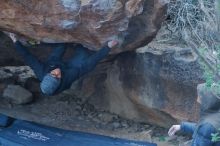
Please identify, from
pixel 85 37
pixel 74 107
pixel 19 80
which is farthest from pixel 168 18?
pixel 19 80

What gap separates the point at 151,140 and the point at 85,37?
1.29m

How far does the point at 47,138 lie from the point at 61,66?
0.88 m

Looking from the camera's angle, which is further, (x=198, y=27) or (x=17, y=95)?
(x=17, y=95)

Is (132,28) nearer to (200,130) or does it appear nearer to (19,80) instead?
(200,130)

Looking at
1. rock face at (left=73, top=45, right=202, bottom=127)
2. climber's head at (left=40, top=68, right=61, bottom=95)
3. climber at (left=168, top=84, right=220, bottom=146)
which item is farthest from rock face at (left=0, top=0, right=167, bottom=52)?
climber at (left=168, top=84, right=220, bottom=146)

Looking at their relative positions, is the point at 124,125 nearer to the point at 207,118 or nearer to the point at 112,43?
the point at 112,43

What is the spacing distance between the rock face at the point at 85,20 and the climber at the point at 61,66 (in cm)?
11

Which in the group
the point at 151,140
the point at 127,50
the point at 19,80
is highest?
the point at 127,50

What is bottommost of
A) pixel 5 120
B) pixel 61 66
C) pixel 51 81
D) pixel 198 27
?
pixel 5 120

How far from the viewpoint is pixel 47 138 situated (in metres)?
5.45

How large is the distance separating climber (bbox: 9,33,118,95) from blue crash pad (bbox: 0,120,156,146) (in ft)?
1.98

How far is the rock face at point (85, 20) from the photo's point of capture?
15.7 feet

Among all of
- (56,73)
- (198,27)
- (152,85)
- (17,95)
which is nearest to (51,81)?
(56,73)

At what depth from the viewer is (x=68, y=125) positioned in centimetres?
604
